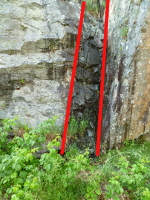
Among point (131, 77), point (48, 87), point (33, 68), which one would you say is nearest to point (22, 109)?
point (48, 87)

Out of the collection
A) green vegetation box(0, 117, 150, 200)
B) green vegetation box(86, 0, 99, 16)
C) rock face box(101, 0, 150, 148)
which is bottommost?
green vegetation box(0, 117, 150, 200)

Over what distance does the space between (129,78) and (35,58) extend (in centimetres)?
268

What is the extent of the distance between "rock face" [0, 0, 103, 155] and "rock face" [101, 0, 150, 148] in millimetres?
1315

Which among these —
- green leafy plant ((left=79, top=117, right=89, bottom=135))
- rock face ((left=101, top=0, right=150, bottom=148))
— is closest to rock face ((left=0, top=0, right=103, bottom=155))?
green leafy plant ((left=79, top=117, right=89, bottom=135))

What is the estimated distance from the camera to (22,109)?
160 inches

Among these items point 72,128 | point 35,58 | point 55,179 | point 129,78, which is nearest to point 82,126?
point 72,128

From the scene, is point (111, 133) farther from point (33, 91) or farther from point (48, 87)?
point (33, 91)

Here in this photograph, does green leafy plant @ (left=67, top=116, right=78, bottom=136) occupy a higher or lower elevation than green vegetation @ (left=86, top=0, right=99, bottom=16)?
lower

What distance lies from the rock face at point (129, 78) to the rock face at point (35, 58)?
1315 mm

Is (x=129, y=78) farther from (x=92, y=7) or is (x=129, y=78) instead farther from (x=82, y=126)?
(x=92, y=7)

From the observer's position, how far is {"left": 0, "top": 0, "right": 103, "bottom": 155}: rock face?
3.97 meters

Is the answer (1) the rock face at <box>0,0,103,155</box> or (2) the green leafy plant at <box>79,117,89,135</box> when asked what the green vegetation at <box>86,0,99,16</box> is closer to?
(1) the rock face at <box>0,0,103,155</box>

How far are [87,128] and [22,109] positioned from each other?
7.00ft

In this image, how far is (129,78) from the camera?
354cm
